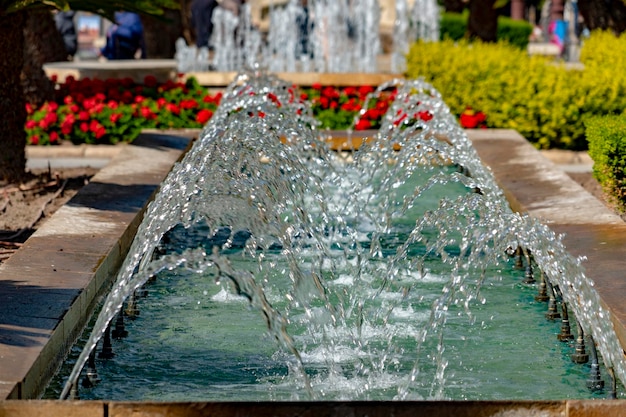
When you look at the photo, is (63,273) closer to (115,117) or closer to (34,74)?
(115,117)

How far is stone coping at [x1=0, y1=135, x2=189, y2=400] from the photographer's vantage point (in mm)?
4727

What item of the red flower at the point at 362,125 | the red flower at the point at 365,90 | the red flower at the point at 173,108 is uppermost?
the red flower at the point at 365,90

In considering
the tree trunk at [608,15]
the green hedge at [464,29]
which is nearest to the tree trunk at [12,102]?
the tree trunk at [608,15]

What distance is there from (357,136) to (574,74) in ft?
8.29

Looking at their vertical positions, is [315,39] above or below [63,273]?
above

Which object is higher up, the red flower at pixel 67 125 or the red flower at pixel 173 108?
the red flower at pixel 173 108

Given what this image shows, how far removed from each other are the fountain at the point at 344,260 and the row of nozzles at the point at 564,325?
0.02m

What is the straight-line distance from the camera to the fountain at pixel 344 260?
512 centimetres

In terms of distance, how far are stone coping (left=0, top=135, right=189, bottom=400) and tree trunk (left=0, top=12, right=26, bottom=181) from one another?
3.60ft

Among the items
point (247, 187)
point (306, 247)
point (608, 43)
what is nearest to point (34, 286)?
point (247, 187)

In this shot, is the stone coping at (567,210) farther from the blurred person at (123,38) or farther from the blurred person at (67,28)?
the blurred person at (67,28)

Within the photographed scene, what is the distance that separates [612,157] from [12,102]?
4559 mm

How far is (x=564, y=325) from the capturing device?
589 centimetres

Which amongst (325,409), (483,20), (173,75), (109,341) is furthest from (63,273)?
(483,20)
